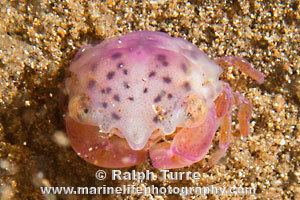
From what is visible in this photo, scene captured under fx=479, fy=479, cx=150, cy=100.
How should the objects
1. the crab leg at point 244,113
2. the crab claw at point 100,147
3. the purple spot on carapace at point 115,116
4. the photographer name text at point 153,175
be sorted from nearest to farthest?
the purple spot on carapace at point 115,116
the crab claw at point 100,147
the crab leg at point 244,113
the photographer name text at point 153,175

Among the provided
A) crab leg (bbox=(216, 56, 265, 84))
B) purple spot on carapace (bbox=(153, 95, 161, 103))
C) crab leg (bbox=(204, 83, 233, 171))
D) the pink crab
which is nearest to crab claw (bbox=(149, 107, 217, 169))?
the pink crab

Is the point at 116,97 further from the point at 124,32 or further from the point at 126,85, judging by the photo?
the point at 124,32

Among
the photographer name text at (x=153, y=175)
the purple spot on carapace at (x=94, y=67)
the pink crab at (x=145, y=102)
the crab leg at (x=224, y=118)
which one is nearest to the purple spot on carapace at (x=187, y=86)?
the pink crab at (x=145, y=102)

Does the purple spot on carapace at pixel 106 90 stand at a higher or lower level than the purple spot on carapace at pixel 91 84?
lower

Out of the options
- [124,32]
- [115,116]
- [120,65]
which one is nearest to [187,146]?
[115,116]

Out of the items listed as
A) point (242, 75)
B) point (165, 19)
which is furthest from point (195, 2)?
point (242, 75)

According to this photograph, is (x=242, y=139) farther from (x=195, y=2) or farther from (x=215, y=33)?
(x=195, y=2)

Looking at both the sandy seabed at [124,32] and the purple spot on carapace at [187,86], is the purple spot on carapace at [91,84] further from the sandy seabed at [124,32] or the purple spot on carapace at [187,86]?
the purple spot on carapace at [187,86]
